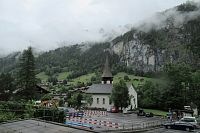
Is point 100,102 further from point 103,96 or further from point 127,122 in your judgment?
point 127,122

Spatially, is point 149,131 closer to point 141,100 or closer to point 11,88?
point 11,88

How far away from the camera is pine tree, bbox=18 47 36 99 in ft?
156

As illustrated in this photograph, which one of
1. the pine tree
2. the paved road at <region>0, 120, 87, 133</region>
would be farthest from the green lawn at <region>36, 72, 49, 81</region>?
the paved road at <region>0, 120, 87, 133</region>

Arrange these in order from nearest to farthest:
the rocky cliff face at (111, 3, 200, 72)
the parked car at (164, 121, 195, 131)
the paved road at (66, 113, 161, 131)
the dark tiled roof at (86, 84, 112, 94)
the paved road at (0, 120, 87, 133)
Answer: the paved road at (0, 120, 87, 133) → the paved road at (66, 113, 161, 131) → the parked car at (164, 121, 195, 131) → the dark tiled roof at (86, 84, 112, 94) → the rocky cliff face at (111, 3, 200, 72)

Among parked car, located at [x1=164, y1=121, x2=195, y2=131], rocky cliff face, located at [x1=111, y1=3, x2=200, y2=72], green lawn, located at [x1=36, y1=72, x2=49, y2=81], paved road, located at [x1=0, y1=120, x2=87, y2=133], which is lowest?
parked car, located at [x1=164, y1=121, x2=195, y2=131]

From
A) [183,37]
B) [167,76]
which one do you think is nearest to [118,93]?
[167,76]

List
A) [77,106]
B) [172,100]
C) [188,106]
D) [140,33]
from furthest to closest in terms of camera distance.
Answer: [140,33]
[77,106]
[172,100]
[188,106]

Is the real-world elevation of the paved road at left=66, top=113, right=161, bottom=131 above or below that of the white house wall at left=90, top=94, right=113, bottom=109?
below

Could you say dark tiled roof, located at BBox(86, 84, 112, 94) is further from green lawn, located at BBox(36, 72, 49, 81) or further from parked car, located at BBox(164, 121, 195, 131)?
green lawn, located at BBox(36, 72, 49, 81)

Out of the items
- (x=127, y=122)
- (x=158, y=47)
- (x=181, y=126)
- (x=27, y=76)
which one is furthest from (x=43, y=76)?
(x=181, y=126)

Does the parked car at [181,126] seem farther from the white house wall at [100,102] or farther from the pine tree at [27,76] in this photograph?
the white house wall at [100,102]

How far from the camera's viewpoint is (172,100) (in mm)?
60812

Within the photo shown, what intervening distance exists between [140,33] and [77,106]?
143 m

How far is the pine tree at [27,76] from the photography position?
4769 cm
